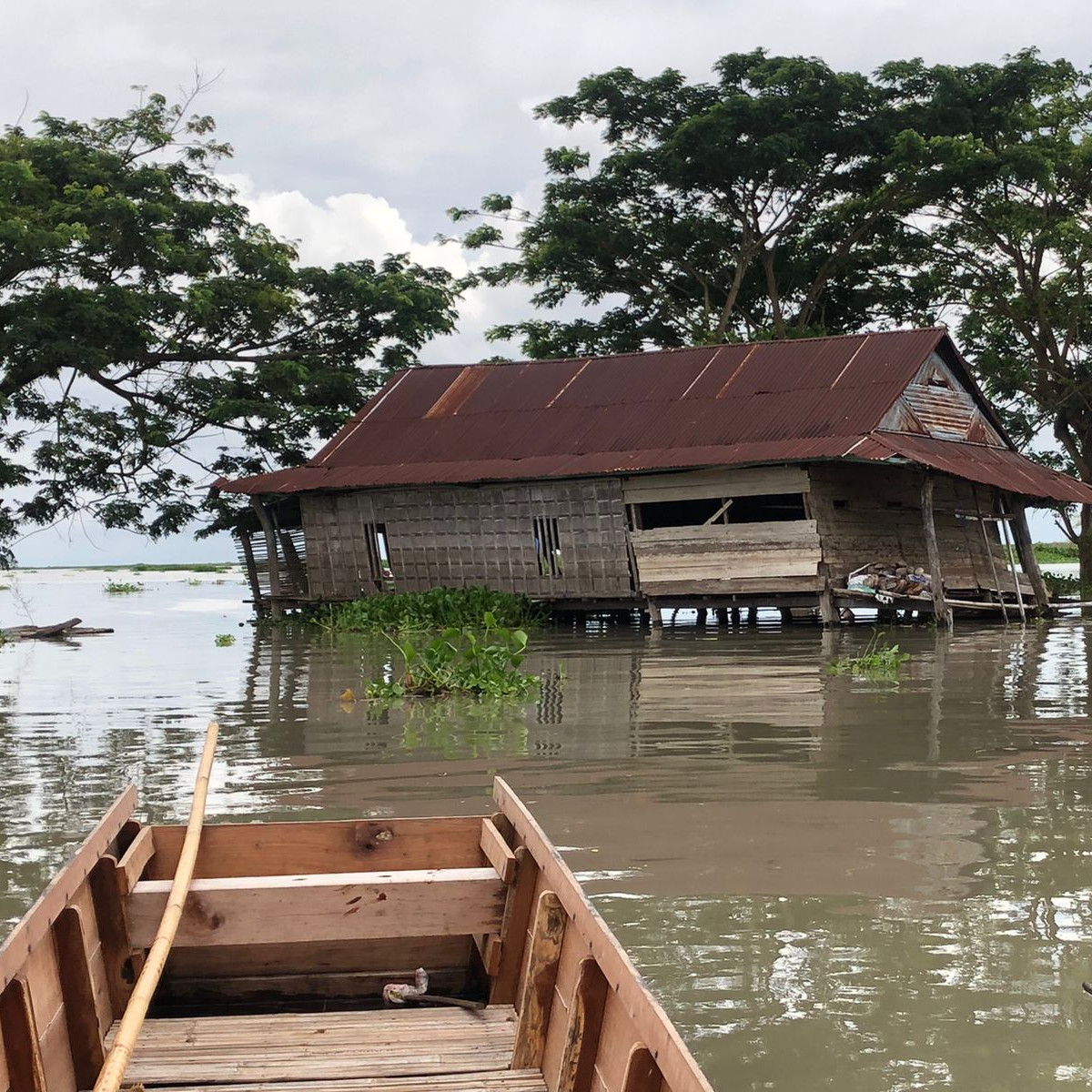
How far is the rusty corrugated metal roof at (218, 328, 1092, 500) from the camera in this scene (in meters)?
20.6

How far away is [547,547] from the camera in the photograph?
874 inches

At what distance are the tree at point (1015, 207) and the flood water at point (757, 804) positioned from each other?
14.6 m

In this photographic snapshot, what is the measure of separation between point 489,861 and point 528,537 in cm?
1741

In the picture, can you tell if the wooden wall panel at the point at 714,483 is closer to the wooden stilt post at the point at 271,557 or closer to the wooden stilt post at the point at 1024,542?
the wooden stilt post at the point at 1024,542

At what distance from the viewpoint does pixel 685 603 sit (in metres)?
21.2

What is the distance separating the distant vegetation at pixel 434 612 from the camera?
21.0 metres

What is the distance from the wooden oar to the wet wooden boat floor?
159mm

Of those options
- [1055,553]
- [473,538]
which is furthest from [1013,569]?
[1055,553]

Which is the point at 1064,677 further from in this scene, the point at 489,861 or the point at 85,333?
the point at 85,333

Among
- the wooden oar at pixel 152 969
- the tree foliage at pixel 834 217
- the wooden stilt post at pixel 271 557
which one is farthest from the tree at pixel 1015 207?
the wooden oar at pixel 152 969

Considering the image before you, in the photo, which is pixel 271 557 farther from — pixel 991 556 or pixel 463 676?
pixel 463 676

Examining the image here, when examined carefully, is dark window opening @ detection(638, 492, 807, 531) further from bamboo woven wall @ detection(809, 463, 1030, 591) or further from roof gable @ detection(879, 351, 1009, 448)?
roof gable @ detection(879, 351, 1009, 448)

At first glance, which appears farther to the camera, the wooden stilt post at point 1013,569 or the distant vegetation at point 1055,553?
the distant vegetation at point 1055,553

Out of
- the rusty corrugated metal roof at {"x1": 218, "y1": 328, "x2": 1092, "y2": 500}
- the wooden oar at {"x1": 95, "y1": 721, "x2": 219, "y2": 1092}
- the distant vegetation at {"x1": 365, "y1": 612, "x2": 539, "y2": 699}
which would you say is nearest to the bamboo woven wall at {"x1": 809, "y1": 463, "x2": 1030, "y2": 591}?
the rusty corrugated metal roof at {"x1": 218, "y1": 328, "x2": 1092, "y2": 500}
